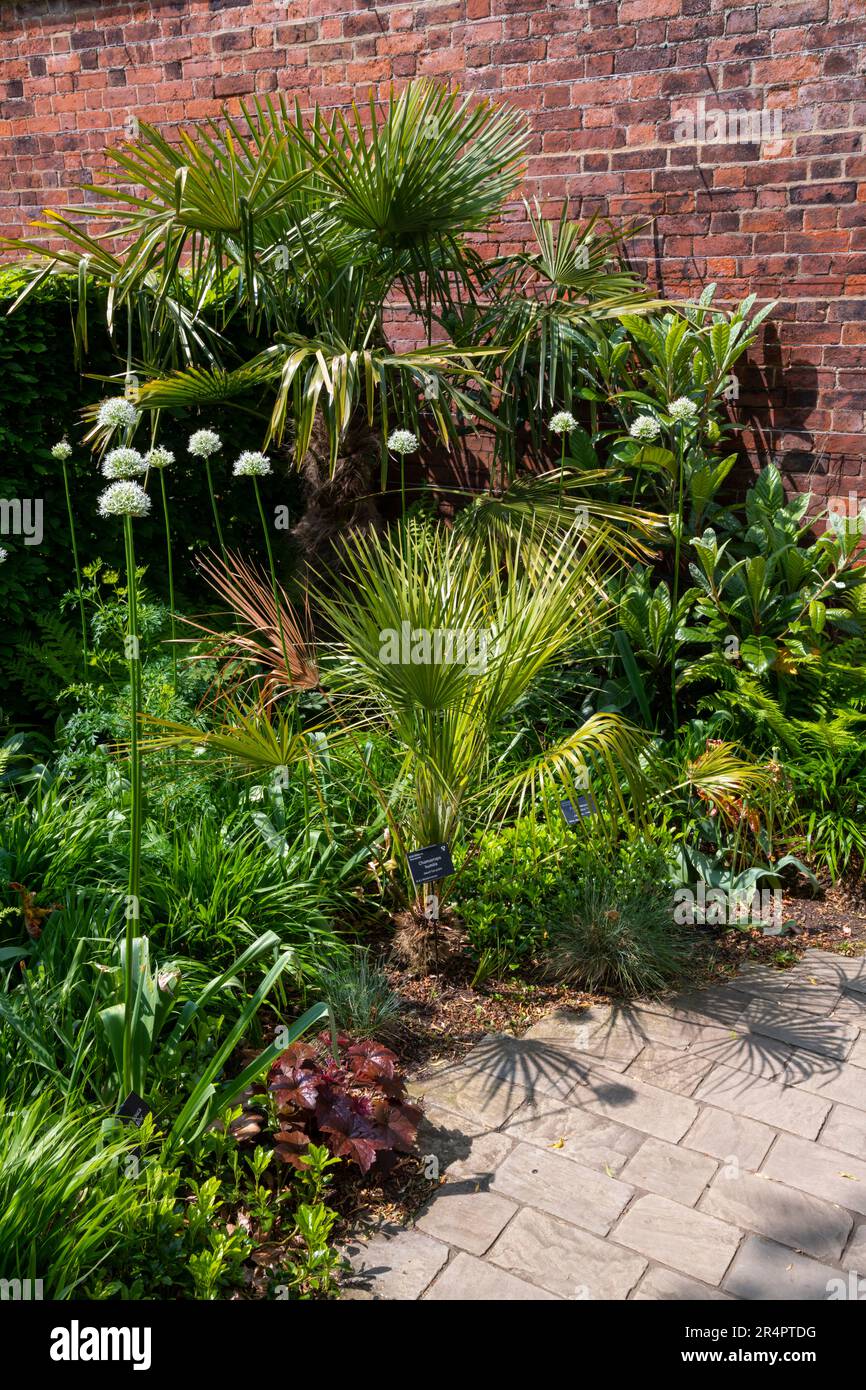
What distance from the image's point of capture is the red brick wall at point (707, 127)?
470 centimetres

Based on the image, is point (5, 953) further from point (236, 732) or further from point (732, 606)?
point (732, 606)

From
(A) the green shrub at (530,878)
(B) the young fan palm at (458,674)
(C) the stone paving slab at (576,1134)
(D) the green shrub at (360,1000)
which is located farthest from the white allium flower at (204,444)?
(C) the stone paving slab at (576,1134)

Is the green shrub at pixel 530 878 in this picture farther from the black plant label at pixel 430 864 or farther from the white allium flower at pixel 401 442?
the white allium flower at pixel 401 442

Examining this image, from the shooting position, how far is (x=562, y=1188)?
2.78 metres

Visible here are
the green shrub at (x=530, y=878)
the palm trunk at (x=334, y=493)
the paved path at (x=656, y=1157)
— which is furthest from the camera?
the palm trunk at (x=334, y=493)

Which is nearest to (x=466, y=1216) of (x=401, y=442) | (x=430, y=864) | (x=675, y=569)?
(x=430, y=864)

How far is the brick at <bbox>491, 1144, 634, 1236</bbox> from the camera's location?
8.84 feet

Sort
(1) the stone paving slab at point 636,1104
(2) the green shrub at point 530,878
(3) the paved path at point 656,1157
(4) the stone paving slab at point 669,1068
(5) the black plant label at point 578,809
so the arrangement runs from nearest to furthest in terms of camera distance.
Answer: (3) the paved path at point 656,1157
(1) the stone paving slab at point 636,1104
(4) the stone paving slab at point 669,1068
(5) the black plant label at point 578,809
(2) the green shrub at point 530,878

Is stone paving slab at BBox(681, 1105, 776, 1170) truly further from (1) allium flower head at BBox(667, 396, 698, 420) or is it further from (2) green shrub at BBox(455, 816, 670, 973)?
(1) allium flower head at BBox(667, 396, 698, 420)

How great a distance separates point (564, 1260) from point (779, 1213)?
55cm

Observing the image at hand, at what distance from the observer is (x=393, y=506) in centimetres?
615

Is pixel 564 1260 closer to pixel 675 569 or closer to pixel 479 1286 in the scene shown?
pixel 479 1286

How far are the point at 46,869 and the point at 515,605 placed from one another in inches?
65.7

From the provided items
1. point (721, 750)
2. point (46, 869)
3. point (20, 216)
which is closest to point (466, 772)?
point (721, 750)
